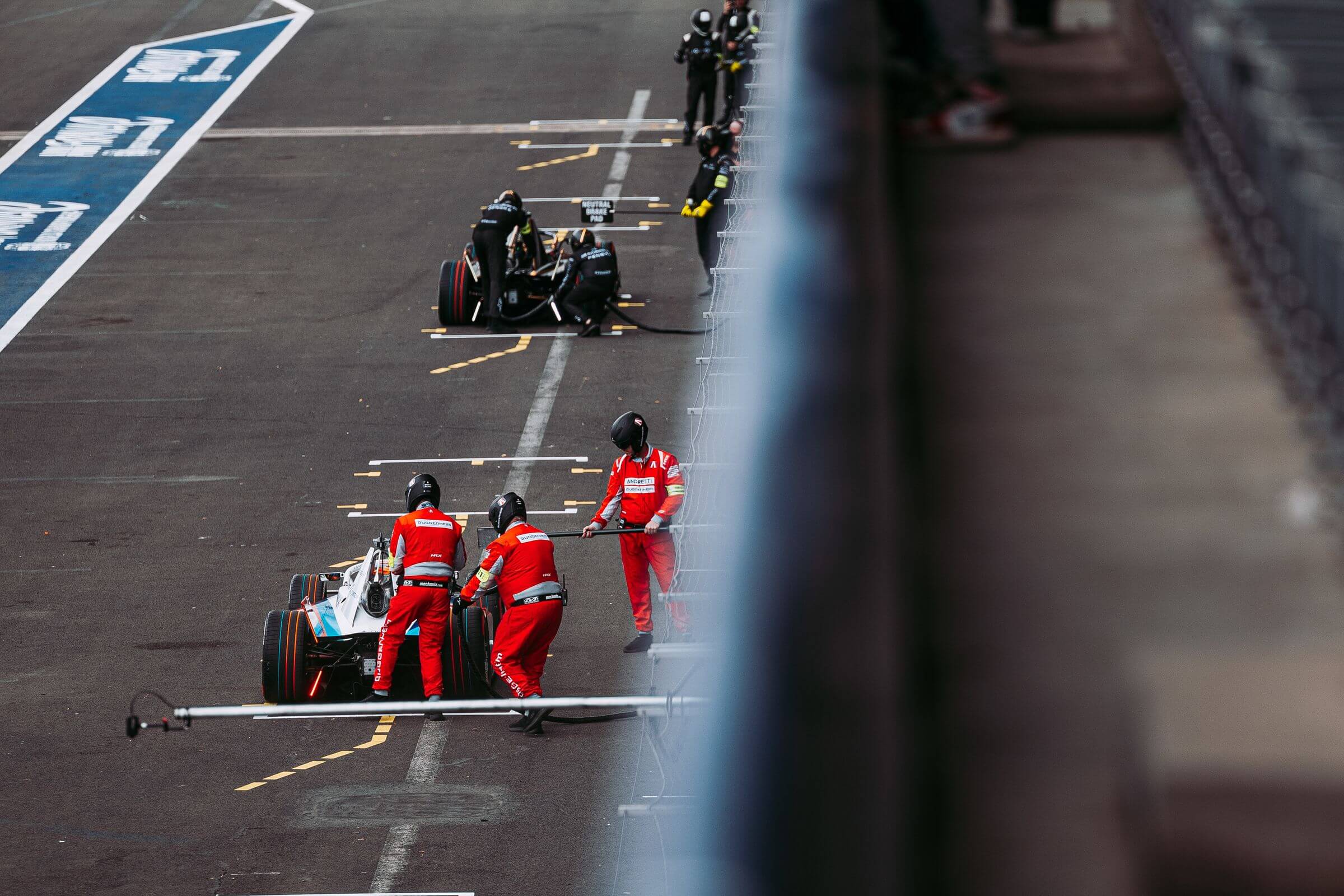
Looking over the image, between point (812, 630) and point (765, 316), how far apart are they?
687 millimetres

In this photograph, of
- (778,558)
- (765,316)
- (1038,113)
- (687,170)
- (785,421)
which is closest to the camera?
(778,558)

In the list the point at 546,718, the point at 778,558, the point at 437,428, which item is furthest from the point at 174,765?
the point at 778,558

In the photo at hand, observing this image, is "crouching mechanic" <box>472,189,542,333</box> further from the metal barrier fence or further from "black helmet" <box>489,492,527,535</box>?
the metal barrier fence

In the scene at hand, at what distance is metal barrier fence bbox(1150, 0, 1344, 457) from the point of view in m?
1.84

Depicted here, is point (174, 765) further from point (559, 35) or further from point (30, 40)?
point (30, 40)

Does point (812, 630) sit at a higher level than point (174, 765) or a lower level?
higher

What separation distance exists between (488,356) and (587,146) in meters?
9.39

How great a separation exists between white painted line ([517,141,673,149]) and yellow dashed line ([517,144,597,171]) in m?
0.21

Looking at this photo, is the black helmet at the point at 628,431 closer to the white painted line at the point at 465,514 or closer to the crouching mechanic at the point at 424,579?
the crouching mechanic at the point at 424,579

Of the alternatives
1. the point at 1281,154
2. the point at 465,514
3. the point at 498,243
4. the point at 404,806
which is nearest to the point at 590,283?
the point at 498,243

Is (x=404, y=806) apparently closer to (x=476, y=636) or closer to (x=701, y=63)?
(x=476, y=636)

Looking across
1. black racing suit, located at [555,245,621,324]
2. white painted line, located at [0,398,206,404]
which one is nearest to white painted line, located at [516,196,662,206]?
black racing suit, located at [555,245,621,324]

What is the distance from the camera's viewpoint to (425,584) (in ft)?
44.2

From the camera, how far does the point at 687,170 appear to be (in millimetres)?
29984
